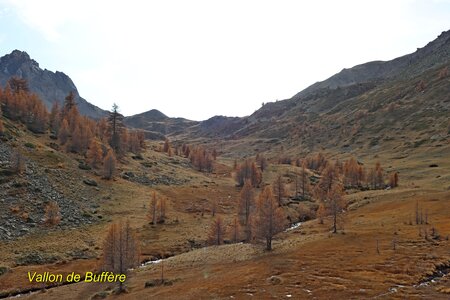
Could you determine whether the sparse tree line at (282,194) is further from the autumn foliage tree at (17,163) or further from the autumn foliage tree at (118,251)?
the autumn foliage tree at (17,163)

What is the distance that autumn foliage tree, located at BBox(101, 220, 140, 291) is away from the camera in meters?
56.0

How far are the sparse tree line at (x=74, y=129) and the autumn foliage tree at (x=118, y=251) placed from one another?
67.0 m

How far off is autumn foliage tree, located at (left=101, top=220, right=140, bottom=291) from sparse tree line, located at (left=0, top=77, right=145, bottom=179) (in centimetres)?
6704

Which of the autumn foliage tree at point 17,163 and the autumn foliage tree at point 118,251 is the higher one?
the autumn foliage tree at point 17,163

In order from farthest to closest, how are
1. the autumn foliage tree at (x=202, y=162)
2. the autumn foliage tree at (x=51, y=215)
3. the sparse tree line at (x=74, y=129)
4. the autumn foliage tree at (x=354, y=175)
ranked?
the autumn foliage tree at (x=202, y=162), the autumn foliage tree at (x=354, y=175), the sparse tree line at (x=74, y=129), the autumn foliage tree at (x=51, y=215)

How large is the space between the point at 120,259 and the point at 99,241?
87.4 ft

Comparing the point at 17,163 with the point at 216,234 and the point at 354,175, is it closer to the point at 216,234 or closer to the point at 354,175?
the point at 216,234

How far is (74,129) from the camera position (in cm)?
14788

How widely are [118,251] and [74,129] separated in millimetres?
103407

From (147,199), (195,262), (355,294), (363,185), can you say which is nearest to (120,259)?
(195,262)

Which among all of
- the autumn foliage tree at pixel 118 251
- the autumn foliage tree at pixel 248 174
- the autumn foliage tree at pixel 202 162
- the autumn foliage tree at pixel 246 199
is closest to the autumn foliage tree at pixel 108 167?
the autumn foliage tree at pixel 246 199

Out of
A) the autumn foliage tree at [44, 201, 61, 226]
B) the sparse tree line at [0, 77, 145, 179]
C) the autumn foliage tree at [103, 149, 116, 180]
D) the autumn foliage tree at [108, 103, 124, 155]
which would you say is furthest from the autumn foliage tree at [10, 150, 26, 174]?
the autumn foliage tree at [108, 103, 124, 155]

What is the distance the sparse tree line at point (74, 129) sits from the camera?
131m

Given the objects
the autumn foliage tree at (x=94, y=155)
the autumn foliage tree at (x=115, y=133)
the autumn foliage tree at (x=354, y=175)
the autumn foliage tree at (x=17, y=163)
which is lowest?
the autumn foliage tree at (x=354, y=175)
